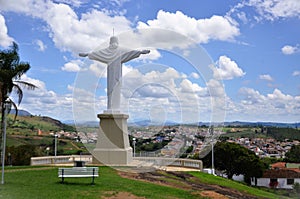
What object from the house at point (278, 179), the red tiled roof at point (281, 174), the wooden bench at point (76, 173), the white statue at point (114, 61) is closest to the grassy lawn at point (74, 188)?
the wooden bench at point (76, 173)

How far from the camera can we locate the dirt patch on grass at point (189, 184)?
43.8 ft

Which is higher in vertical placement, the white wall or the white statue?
the white statue

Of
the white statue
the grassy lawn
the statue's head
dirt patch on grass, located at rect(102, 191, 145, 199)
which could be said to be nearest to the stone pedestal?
the white statue

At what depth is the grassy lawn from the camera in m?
11.5

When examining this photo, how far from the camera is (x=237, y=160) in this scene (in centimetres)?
4097

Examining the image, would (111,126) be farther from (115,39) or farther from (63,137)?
(63,137)

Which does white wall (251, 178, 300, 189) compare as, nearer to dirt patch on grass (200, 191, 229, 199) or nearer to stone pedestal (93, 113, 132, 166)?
stone pedestal (93, 113, 132, 166)

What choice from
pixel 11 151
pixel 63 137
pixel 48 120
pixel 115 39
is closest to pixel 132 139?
pixel 115 39

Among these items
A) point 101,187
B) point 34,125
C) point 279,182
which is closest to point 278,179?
point 279,182

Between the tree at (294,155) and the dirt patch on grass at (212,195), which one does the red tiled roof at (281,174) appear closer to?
the tree at (294,155)

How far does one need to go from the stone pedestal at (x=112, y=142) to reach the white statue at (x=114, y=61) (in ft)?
3.08

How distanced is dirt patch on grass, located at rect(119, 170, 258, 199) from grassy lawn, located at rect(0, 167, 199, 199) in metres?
0.80

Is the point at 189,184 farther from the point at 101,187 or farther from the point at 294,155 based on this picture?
the point at 294,155

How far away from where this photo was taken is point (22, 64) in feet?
76.3
